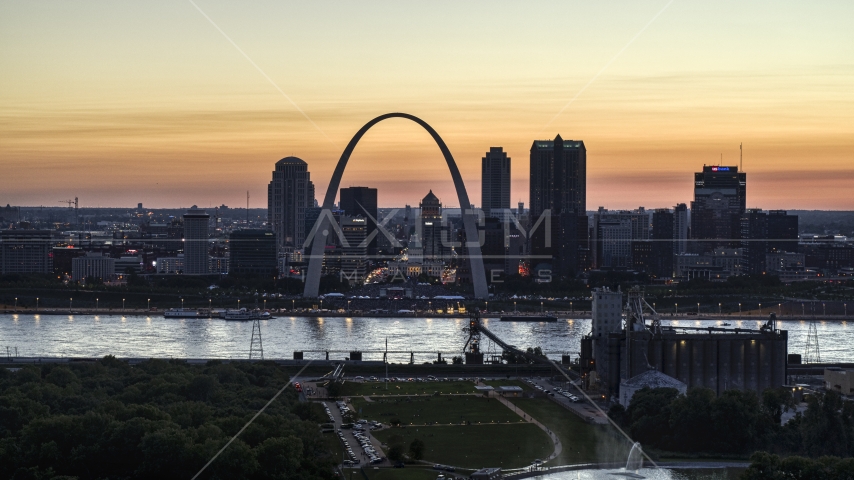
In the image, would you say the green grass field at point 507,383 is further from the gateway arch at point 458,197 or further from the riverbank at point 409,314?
the gateway arch at point 458,197

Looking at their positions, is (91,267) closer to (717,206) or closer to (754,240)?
(754,240)

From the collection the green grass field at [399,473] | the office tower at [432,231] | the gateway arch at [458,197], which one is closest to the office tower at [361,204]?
the office tower at [432,231]

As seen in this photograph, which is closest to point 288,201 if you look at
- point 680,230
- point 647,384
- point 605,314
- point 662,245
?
point 680,230

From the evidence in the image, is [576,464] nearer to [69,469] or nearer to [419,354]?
[69,469]

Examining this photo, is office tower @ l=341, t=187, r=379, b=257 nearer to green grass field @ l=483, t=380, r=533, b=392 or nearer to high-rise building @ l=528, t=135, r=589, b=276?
high-rise building @ l=528, t=135, r=589, b=276

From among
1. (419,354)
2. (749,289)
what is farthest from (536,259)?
(419,354)
